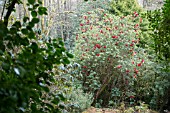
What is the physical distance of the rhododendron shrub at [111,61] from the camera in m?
7.18

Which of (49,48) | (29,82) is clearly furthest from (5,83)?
(49,48)

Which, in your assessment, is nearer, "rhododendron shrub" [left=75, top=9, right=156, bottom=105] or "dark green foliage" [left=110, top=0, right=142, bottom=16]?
"rhododendron shrub" [left=75, top=9, right=156, bottom=105]

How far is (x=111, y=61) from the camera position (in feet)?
24.0

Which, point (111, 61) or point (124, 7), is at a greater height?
point (124, 7)

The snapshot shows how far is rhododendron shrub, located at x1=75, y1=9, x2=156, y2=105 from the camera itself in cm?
718

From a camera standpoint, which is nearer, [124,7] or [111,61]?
[111,61]

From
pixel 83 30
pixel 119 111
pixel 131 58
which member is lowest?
pixel 119 111

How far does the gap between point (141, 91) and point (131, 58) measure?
76cm

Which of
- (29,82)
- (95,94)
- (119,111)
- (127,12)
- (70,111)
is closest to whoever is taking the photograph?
(29,82)

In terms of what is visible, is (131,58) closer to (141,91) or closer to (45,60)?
(141,91)

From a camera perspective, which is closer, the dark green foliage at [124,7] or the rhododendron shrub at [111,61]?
the rhododendron shrub at [111,61]

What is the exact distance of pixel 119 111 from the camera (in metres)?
6.37

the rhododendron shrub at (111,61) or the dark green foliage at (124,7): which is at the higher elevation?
the dark green foliage at (124,7)

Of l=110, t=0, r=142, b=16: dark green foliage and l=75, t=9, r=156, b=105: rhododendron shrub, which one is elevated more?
l=110, t=0, r=142, b=16: dark green foliage
